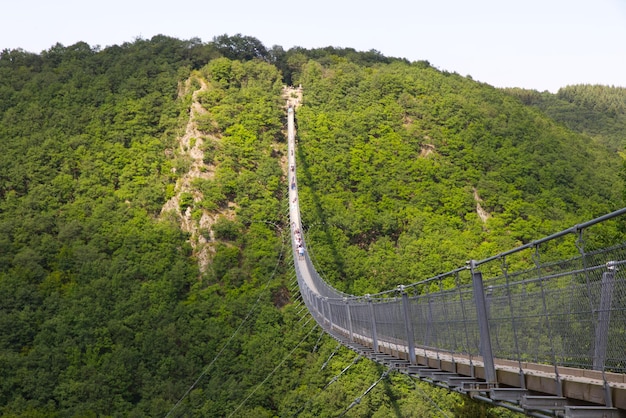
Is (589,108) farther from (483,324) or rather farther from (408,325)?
(483,324)

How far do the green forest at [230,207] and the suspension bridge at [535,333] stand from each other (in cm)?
1478

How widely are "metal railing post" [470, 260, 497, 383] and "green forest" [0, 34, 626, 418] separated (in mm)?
16976

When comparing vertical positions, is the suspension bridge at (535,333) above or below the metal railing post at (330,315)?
above

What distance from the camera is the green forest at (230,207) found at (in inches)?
1395

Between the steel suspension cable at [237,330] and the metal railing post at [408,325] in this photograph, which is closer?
the metal railing post at [408,325]

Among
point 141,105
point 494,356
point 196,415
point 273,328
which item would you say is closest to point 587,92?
point 141,105

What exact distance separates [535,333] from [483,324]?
105 cm

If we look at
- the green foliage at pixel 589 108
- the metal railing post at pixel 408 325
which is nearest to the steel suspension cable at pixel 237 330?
the metal railing post at pixel 408 325

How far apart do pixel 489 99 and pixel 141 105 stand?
63.4 ft

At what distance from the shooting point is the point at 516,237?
1656 inches

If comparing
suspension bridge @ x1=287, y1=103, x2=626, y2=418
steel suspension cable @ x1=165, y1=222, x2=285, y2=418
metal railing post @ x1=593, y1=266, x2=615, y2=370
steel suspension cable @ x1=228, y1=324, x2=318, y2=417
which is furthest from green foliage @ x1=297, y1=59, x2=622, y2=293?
metal railing post @ x1=593, y1=266, x2=615, y2=370

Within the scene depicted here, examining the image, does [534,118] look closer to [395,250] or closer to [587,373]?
[395,250]

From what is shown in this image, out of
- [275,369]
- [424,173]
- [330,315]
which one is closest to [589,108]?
[424,173]

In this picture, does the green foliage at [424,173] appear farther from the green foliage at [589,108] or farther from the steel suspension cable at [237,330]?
the green foliage at [589,108]
